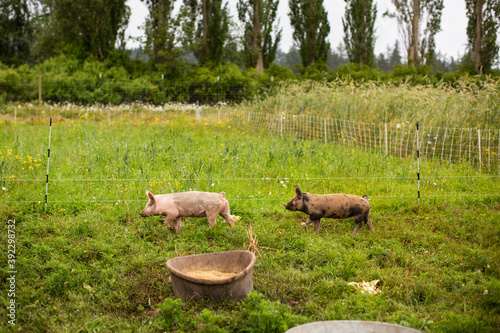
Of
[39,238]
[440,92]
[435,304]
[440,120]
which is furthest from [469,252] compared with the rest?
[440,92]

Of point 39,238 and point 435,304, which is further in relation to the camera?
point 39,238

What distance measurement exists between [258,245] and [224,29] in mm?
28823

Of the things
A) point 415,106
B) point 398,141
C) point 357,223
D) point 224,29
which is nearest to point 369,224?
point 357,223

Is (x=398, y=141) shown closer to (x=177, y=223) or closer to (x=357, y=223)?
(x=357, y=223)

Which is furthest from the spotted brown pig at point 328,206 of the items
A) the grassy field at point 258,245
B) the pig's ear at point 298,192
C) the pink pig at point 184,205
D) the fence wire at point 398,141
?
the fence wire at point 398,141

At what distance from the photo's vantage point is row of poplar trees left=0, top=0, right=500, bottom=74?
28.8 m

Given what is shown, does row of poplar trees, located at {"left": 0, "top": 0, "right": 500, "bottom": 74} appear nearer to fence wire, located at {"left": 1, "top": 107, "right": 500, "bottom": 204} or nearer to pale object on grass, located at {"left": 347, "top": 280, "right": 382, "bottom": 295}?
fence wire, located at {"left": 1, "top": 107, "right": 500, "bottom": 204}

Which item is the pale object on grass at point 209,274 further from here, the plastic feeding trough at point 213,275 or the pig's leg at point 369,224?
the pig's leg at point 369,224

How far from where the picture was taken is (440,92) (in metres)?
12.0

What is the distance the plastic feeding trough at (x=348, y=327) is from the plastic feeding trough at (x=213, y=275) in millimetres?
1014

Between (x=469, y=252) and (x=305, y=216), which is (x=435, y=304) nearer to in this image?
(x=469, y=252)

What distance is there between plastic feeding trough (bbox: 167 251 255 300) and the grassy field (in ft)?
0.40

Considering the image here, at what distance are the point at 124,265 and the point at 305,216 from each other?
9.59 feet

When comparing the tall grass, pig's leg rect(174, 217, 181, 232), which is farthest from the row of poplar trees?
pig's leg rect(174, 217, 181, 232)
